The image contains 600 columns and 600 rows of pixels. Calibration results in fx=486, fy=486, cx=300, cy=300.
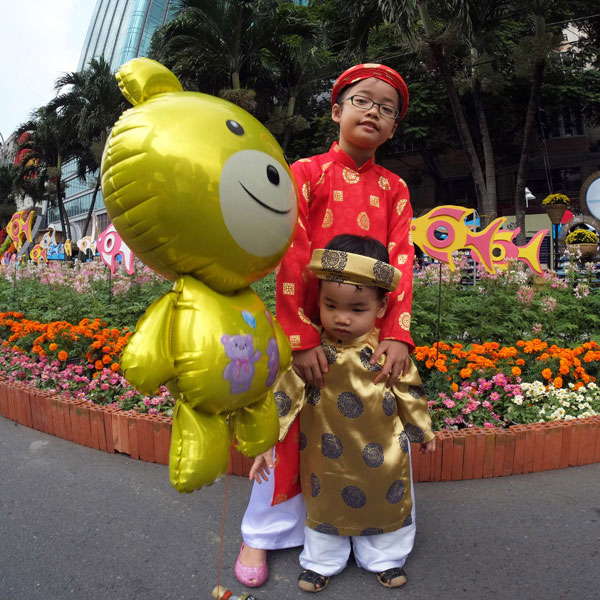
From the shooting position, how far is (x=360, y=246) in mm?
1617

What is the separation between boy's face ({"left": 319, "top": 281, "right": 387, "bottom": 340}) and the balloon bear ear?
2.47ft

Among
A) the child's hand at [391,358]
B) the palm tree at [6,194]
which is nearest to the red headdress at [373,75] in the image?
the child's hand at [391,358]

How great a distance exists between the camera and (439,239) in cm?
405

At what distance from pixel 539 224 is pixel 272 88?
1220 cm

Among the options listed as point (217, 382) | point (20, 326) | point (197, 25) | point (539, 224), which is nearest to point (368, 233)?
point (217, 382)

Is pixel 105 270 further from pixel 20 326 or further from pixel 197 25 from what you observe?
pixel 197 25

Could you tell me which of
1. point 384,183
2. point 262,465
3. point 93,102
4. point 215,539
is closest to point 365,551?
point 262,465

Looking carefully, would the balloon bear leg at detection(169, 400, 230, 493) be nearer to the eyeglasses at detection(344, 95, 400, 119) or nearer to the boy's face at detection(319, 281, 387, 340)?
the boy's face at detection(319, 281, 387, 340)

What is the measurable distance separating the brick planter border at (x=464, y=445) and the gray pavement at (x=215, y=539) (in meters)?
0.07

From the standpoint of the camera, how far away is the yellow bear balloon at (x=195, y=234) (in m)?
1.17

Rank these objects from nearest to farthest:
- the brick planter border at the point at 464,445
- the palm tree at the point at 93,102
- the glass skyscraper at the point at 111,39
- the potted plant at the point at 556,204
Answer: the brick planter border at the point at 464,445 < the potted plant at the point at 556,204 < the palm tree at the point at 93,102 < the glass skyscraper at the point at 111,39

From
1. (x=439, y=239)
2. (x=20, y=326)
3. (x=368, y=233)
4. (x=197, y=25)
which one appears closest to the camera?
(x=368, y=233)

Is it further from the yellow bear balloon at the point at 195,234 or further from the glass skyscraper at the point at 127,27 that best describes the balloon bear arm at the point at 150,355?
the glass skyscraper at the point at 127,27

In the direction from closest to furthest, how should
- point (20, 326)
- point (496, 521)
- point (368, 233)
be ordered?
point (368, 233)
point (496, 521)
point (20, 326)
